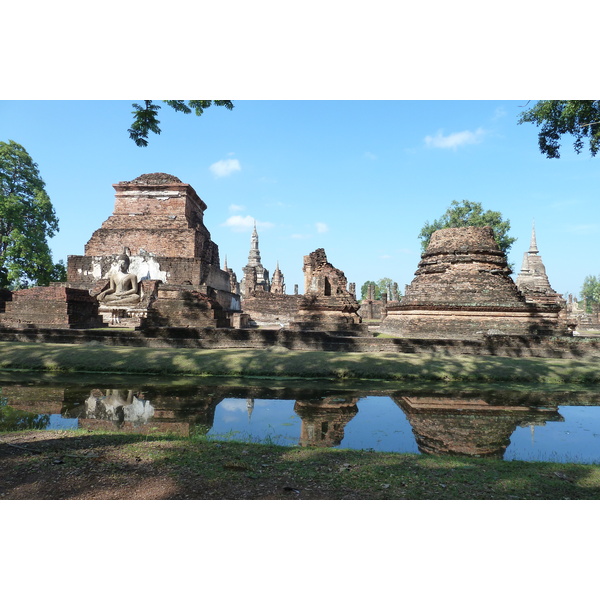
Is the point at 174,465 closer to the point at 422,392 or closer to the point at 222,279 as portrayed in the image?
the point at 422,392

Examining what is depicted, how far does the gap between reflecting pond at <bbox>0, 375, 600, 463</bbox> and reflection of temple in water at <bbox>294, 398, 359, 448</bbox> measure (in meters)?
0.01

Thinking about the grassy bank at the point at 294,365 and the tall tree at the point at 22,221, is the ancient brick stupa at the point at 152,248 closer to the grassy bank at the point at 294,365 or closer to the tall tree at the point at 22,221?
the tall tree at the point at 22,221

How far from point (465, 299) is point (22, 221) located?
24378mm

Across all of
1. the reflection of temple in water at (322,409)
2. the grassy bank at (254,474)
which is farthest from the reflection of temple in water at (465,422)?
the grassy bank at (254,474)

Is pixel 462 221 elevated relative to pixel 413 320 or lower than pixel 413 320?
elevated

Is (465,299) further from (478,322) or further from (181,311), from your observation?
(181,311)

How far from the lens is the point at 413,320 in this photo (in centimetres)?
1410

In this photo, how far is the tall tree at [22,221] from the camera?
22672 mm

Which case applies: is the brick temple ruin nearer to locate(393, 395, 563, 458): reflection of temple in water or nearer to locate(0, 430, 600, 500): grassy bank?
locate(393, 395, 563, 458): reflection of temple in water

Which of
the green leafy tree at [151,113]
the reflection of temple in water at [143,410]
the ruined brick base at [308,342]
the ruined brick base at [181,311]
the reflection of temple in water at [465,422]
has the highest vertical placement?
the green leafy tree at [151,113]

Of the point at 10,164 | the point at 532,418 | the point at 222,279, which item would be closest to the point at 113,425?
the point at 532,418

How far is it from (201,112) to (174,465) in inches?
182

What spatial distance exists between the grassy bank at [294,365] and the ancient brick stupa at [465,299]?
4000 mm

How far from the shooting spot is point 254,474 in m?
3.25
